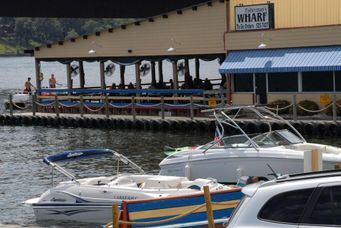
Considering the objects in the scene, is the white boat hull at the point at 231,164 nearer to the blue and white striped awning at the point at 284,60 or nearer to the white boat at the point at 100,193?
the white boat at the point at 100,193

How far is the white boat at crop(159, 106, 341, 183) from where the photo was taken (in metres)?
22.9

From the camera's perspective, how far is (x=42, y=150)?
38.4 meters

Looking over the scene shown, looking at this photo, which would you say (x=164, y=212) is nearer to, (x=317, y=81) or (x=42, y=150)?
(x=42, y=150)

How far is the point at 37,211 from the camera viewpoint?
72.5 ft

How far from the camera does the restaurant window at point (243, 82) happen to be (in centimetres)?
4169

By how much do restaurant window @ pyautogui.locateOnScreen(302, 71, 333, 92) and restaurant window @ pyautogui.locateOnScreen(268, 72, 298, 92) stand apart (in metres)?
0.47

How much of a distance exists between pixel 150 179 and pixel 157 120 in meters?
20.7

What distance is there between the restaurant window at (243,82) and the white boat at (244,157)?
1750 centimetres

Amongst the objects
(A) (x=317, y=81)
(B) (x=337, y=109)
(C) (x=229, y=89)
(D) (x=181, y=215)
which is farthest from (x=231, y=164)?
(C) (x=229, y=89)

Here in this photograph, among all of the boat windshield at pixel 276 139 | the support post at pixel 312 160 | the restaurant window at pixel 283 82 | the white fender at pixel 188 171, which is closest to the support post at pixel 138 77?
the restaurant window at pixel 283 82

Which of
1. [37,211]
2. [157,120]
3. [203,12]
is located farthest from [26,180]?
Result: [203,12]

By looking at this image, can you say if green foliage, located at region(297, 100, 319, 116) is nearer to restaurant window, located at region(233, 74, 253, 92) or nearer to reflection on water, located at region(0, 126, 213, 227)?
restaurant window, located at region(233, 74, 253, 92)

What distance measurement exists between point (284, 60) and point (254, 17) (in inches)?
121

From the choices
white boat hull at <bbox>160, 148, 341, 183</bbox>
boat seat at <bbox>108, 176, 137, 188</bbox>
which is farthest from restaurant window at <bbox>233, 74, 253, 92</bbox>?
boat seat at <bbox>108, 176, 137, 188</bbox>
